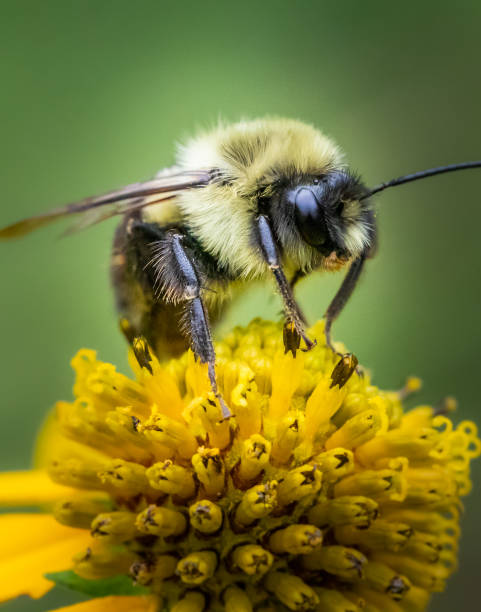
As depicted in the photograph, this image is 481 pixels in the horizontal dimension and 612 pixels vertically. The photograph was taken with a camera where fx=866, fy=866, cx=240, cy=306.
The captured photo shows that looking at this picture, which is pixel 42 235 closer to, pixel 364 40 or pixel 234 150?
pixel 234 150

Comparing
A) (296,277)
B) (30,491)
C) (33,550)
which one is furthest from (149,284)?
(33,550)

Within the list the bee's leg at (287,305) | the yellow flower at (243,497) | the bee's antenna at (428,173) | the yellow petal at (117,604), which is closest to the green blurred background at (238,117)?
the bee's antenna at (428,173)

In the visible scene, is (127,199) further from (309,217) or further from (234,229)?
(309,217)

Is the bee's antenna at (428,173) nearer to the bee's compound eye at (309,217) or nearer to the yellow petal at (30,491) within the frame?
the bee's compound eye at (309,217)

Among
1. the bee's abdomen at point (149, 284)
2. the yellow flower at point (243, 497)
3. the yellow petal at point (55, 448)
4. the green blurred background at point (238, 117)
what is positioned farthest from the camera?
the green blurred background at point (238, 117)

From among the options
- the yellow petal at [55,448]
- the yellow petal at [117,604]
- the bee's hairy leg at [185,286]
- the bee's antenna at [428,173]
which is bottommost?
the yellow petal at [117,604]

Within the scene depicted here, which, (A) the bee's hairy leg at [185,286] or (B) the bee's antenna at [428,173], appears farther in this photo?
(B) the bee's antenna at [428,173]

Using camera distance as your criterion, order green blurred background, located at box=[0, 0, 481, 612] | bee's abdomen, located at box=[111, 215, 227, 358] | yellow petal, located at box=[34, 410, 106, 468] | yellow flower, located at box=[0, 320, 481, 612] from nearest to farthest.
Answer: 1. yellow flower, located at box=[0, 320, 481, 612]
2. yellow petal, located at box=[34, 410, 106, 468]
3. bee's abdomen, located at box=[111, 215, 227, 358]
4. green blurred background, located at box=[0, 0, 481, 612]

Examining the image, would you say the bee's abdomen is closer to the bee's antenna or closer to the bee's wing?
the bee's wing

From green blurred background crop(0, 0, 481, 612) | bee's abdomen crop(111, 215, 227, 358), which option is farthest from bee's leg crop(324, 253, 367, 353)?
green blurred background crop(0, 0, 481, 612)
